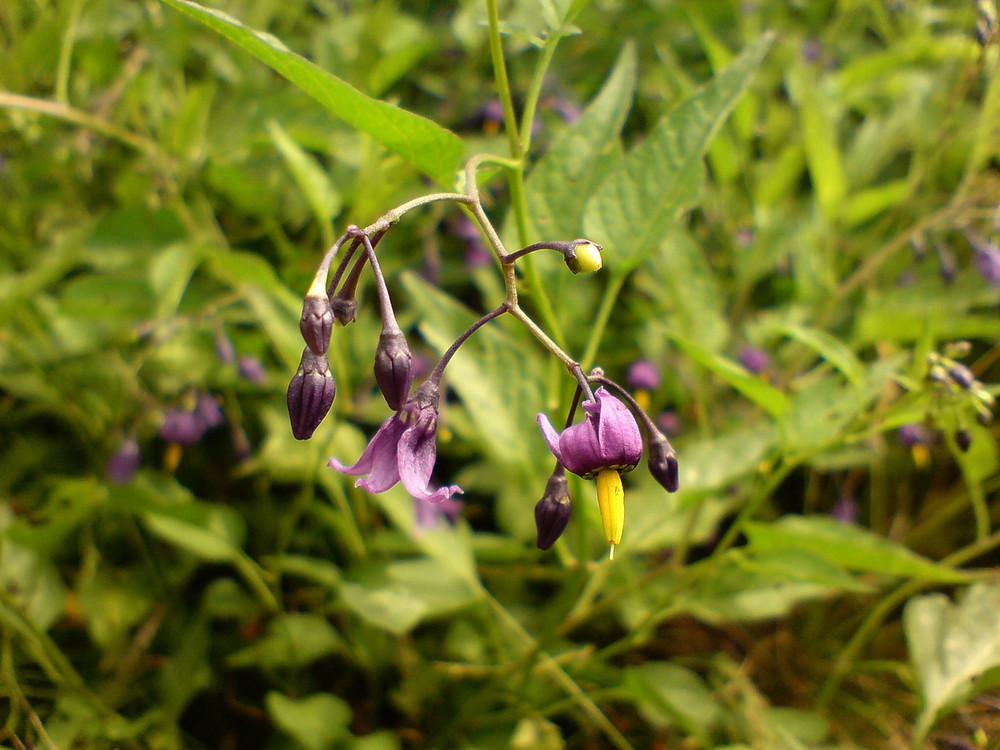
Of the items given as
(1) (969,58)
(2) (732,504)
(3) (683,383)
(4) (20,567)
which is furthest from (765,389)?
(4) (20,567)

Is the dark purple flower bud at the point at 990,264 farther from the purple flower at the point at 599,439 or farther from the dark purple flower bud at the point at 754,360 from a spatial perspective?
the purple flower at the point at 599,439

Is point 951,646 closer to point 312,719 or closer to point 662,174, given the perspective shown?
point 662,174

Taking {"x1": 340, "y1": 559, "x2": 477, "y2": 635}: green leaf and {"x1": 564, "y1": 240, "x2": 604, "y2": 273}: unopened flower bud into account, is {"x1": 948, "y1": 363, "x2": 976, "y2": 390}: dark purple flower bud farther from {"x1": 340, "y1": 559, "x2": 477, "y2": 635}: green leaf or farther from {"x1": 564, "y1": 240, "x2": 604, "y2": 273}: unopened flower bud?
{"x1": 340, "y1": 559, "x2": 477, "y2": 635}: green leaf

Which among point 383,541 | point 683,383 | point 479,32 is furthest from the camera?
point 479,32

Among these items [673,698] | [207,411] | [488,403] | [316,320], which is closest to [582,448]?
[316,320]

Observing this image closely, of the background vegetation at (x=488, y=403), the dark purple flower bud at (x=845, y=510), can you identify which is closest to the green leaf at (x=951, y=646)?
the background vegetation at (x=488, y=403)

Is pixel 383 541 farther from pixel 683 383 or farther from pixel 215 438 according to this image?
pixel 683 383
